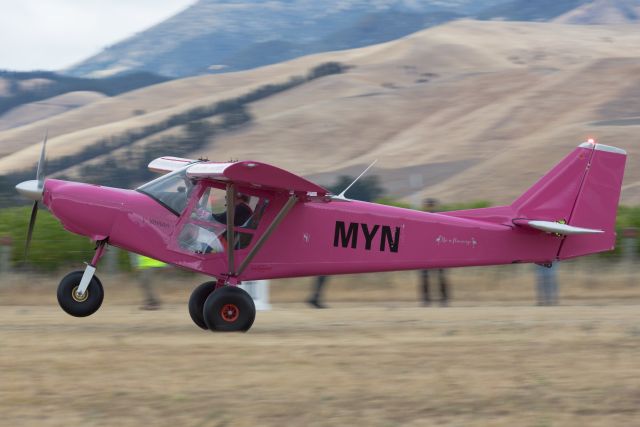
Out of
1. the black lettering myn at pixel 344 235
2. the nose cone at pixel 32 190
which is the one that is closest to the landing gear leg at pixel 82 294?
the nose cone at pixel 32 190

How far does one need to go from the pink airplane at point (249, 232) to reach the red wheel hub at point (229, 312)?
0.04ft

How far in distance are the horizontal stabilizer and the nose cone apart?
570 centimetres

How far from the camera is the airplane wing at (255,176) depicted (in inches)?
439

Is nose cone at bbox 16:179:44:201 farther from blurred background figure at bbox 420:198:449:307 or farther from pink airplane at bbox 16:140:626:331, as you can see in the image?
blurred background figure at bbox 420:198:449:307

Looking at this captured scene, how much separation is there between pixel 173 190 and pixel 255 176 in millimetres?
1397

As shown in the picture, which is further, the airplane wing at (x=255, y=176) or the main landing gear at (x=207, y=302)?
the main landing gear at (x=207, y=302)

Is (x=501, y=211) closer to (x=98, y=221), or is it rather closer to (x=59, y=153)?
(x=98, y=221)

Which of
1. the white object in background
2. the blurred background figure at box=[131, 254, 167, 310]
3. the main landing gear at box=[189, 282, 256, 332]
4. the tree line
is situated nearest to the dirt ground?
the main landing gear at box=[189, 282, 256, 332]

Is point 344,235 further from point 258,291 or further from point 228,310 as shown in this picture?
point 258,291

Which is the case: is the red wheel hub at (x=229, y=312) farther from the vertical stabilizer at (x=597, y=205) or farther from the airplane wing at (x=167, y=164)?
the vertical stabilizer at (x=597, y=205)

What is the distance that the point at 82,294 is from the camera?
12.1 meters

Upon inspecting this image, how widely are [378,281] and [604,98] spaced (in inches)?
1661

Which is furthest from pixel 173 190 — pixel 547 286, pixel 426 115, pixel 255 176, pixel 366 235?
pixel 426 115

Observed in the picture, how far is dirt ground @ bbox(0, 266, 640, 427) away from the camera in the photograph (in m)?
7.27
